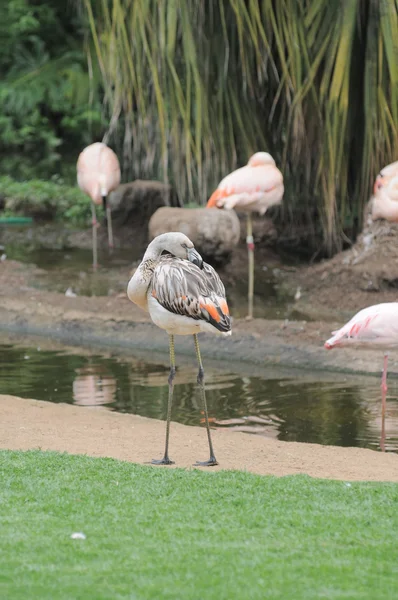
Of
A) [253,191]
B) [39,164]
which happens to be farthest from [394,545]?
[39,164]

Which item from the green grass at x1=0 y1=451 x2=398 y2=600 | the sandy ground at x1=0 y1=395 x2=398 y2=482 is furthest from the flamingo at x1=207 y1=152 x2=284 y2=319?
the green grass at x1=0 y1=451 x2=398 y2=600

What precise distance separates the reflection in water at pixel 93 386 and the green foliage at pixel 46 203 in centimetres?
781

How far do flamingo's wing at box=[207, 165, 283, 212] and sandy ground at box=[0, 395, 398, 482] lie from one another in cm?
416

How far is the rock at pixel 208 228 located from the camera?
1088 cm

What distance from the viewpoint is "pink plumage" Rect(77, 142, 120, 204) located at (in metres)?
12.5

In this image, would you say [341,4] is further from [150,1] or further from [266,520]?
[266,520]

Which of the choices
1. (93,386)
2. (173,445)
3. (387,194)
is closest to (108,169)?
(387,194)

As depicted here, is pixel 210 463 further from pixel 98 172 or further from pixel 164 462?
pixel 98 172

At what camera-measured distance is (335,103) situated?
10062mm

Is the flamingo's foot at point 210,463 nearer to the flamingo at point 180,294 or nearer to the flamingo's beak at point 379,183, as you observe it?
the flamingo at point 180,294

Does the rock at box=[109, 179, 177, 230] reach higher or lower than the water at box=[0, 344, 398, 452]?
higher

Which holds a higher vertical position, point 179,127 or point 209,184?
point 179,127

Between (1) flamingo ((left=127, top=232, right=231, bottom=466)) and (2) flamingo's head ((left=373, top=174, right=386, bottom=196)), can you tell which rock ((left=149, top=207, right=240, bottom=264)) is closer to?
(2) flamingo's head ((left=373, top=174, right=386, bottom=196))

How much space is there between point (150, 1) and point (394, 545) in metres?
8.07
